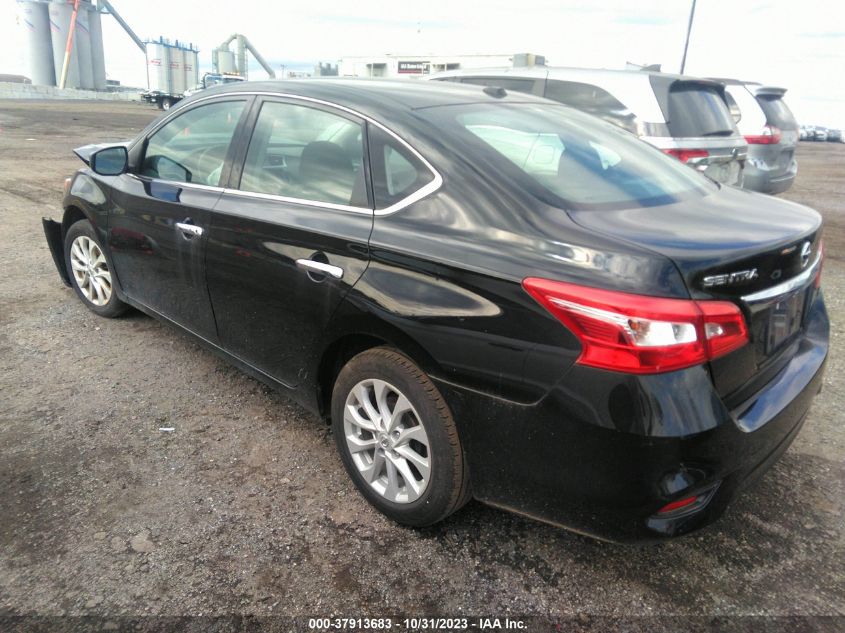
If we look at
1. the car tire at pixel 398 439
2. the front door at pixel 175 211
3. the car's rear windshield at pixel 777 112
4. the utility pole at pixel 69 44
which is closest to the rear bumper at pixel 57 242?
the front door at pixel 175 211

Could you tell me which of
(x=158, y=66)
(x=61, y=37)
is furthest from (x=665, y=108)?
(x=61, y=37)

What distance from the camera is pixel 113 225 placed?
3977mm

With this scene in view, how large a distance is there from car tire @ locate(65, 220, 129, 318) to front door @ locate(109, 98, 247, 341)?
0.38 meters

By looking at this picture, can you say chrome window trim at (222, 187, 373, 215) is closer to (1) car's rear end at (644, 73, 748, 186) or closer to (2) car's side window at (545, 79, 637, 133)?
(2) car's side window at (545, 79, 637, 133)

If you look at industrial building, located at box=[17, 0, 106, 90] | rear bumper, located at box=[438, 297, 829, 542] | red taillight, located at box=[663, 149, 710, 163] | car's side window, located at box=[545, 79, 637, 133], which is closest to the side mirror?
rear bumper, located at box=[438, 297, 829, 542]

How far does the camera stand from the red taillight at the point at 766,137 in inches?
346

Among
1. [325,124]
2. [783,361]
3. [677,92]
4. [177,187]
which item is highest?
[677,92]

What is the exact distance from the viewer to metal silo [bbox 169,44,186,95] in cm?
5207

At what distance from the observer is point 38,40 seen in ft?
184

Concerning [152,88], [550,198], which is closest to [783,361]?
[550,198]

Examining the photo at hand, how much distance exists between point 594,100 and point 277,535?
211 inches

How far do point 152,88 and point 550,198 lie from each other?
58.1m

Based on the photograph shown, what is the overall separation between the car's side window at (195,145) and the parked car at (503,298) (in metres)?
0.03

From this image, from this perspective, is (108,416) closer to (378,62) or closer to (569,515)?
(569,515)
